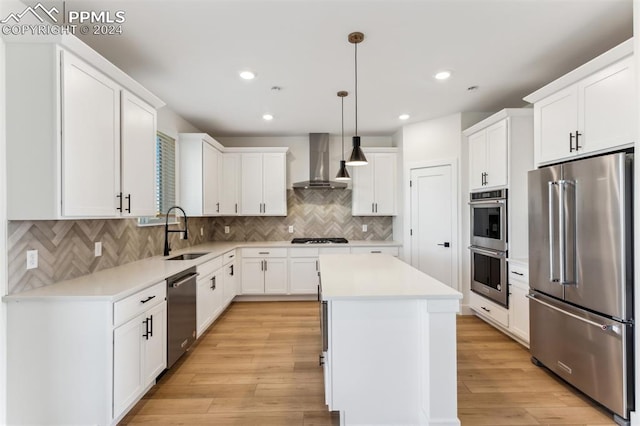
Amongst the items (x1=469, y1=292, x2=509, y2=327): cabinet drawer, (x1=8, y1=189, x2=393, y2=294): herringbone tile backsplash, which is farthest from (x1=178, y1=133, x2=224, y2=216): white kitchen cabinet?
(x1=469, y1=292, x2=509, y2=327): cabinet drawer

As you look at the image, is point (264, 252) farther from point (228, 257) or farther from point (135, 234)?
point (135, 234)

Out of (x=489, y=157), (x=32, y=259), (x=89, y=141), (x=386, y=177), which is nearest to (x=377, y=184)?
(x=386, y=177)

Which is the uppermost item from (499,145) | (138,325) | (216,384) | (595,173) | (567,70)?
(567,70)

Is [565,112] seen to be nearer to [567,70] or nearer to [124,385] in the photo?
[567,70]

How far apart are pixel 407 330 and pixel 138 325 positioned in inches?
69.7

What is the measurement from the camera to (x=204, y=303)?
10.6 feet

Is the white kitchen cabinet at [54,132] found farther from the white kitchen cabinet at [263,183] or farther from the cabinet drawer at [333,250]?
the cabinet drawer at [333,250]

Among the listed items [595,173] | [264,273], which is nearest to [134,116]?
[264,273]

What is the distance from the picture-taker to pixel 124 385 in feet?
6.26

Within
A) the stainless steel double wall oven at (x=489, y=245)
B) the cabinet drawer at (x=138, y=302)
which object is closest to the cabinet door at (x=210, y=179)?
the cabinet drawer at (x=138, y=302)

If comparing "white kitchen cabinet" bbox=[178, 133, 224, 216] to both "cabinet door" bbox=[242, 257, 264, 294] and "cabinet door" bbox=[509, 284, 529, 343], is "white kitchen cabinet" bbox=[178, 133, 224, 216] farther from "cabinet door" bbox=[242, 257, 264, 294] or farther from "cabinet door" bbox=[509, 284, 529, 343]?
"cabinet door" bbox=[509, 284, 529, 343]

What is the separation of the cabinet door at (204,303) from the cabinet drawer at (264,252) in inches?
44.5

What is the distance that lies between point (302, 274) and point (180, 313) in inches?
85.1

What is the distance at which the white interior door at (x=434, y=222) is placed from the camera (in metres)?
4.07
